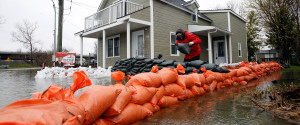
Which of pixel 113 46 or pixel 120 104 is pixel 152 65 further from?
pixel 113 46

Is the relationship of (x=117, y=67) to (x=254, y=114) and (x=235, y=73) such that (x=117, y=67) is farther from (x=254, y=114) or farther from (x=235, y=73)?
(x=254, y=114)

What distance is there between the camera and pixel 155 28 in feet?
29.5

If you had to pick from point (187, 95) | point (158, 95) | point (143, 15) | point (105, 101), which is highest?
point (143, 15)

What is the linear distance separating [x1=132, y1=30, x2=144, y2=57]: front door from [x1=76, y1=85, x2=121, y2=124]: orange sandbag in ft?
25.9

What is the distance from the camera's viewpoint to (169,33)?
9.74 meters

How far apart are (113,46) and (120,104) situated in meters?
9.87

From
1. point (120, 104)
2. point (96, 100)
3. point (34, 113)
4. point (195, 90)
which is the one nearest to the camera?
point (34, 113)

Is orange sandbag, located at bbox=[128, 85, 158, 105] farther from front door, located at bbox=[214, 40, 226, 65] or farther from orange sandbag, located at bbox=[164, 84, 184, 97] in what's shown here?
front door, located at bbox=[214, 40, 226, 65]

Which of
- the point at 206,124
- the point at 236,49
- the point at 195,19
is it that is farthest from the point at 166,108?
the point at 236,49

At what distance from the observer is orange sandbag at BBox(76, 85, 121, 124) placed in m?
1.39

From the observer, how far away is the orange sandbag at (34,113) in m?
0.89

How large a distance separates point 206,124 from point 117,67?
619cm

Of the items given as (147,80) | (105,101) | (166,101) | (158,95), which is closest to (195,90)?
(166,101)

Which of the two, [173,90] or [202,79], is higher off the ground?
[202,79]
